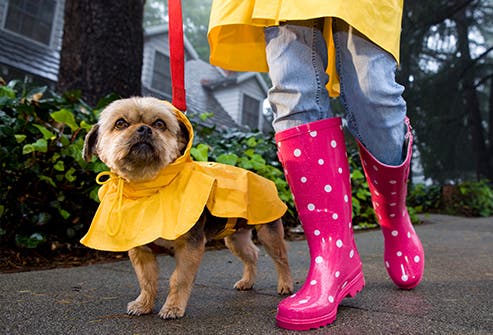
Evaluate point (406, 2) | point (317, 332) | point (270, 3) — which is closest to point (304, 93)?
point (270, 3)

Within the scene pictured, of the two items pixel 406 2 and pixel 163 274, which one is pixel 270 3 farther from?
pixel 406 2

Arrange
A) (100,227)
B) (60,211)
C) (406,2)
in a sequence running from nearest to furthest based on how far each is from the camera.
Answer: (100,227), (60,211), (406,2)

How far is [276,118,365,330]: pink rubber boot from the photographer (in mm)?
1801

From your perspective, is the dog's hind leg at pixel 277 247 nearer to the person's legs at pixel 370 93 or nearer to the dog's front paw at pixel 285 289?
the dog's front paw at pixel 285 289

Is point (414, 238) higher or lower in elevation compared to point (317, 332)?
higher

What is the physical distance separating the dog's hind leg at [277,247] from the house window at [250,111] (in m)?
16.3

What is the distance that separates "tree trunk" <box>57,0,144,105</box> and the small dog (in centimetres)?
235

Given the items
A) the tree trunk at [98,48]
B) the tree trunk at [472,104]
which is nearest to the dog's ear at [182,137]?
the tree trunk at [98,48]

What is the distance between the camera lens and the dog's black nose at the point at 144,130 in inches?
82.4

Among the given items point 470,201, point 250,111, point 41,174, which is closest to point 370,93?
point 41,174

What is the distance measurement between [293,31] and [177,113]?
0.74m

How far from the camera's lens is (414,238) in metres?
2.25

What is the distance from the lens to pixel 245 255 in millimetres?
2611

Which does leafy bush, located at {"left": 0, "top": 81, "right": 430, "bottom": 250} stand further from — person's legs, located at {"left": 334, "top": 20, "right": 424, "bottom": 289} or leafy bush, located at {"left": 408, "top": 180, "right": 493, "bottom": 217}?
leafy bush, located at {"left": 408, "top": 180, "right": 493, "bottom": 217}
